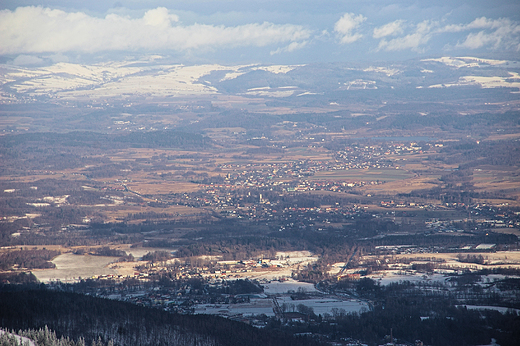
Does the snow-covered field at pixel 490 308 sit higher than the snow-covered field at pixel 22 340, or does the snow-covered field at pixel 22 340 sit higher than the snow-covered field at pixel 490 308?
the snow-covered field at pixel 22 340

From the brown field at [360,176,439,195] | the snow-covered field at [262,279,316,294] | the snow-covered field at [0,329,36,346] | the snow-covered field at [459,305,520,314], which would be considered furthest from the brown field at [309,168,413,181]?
the snow-covered field at [0,329,36,346]

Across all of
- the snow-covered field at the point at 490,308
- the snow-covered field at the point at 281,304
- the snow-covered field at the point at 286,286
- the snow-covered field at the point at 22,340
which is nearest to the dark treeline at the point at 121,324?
the snow-covered field at the point at 22,340

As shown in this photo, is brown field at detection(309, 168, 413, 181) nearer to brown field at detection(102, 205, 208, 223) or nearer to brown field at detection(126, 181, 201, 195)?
brown field at detection(126, 181, 201, 195)

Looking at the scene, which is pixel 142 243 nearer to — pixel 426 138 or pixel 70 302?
pixel 70 302

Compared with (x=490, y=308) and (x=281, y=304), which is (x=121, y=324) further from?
(x=490, y=308)

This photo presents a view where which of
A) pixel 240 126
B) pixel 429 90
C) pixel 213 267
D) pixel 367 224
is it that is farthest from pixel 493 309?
pixel 429 90

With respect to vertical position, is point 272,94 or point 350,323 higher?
point 272,94

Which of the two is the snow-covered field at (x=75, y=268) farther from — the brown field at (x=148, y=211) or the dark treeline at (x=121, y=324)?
the brown field at (x=148, y=211)

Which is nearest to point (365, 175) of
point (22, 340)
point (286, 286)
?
point (286, 286)
